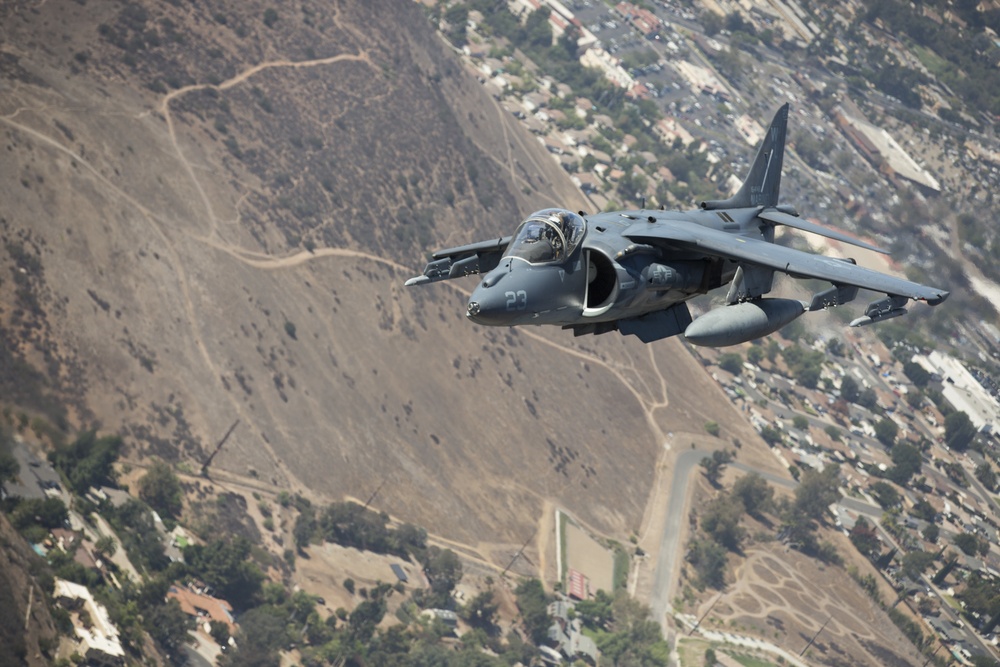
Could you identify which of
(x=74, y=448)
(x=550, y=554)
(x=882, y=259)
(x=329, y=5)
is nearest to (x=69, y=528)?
(x=74, y=448)

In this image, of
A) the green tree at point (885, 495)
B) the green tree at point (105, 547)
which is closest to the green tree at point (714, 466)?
the green tree at point (885, 495)

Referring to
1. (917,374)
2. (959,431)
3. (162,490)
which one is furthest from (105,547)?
(917,374)

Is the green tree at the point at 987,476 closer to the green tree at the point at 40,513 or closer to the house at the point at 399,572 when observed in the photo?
the house at the point at 399,572

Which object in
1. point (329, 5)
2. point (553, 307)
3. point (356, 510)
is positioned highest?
point (553, 307)

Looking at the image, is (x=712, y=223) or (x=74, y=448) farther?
(x=74, y=448)

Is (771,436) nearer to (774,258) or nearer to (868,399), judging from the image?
(868,399)

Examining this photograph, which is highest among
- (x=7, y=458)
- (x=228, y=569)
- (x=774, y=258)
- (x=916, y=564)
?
(x=774, y=258)

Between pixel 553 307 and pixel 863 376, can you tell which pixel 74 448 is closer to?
pixel 553 307
